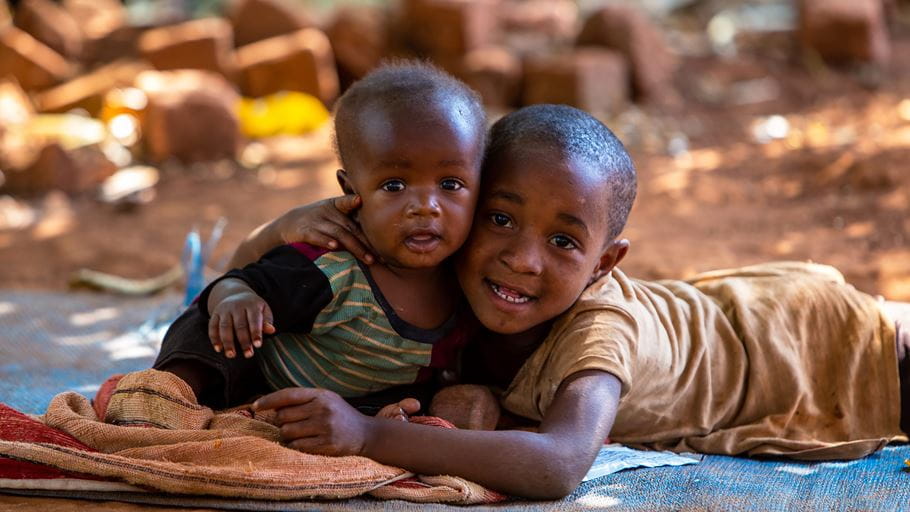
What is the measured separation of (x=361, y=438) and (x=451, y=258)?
606 millimetres

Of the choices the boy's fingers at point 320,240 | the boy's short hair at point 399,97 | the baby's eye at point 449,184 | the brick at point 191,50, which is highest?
the brick at point 191,50

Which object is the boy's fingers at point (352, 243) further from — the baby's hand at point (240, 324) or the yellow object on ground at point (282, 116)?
the yellow object on ground at point (282, 116)

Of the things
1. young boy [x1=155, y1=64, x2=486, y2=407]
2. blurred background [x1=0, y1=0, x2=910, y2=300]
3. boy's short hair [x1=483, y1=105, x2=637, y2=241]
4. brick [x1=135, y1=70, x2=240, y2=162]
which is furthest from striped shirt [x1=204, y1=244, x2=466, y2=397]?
brick [x1=135, y1=70, x2=240, y2=162]

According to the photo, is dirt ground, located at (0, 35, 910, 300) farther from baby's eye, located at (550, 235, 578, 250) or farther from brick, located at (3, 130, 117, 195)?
baby's eye, located at (550, 235, 578, 250)

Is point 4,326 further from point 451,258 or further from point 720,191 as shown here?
point 720,191

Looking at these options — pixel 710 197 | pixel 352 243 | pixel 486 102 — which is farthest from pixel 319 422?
pixel 486 102

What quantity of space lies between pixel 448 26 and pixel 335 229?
694cm

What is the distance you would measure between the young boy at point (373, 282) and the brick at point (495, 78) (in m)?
6.36

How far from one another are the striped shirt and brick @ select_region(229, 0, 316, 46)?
7437 mm

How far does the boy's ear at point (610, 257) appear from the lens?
2.91 m

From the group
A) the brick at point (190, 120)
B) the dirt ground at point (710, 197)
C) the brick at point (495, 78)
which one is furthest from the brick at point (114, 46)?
the brick at point (495, 78)

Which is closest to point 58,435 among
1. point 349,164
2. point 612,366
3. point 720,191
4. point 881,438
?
point 349,164

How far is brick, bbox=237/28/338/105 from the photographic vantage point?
369 inches

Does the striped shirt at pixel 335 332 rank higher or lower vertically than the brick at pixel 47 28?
lower
